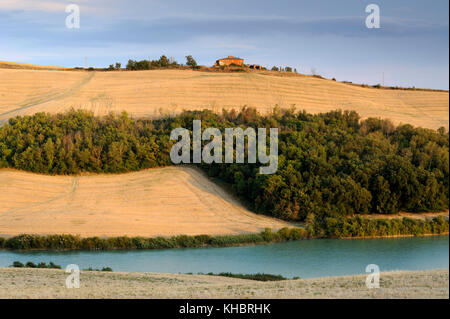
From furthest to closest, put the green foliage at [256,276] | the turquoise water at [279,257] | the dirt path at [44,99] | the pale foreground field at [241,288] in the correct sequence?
the dirt path at [44,99] → the turquoise water at [279,257] → the green foliage at [256,276] → the pale foreground field at [241,288]

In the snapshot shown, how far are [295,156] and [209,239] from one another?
8.29 metres

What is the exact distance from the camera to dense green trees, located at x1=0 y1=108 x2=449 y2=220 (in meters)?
21.2

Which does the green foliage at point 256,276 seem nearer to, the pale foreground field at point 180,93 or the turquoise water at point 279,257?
the turquoise water at point 279,257

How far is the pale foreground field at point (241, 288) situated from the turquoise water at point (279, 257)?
186 inches

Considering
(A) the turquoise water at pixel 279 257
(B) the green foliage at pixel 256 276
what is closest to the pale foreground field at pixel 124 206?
(A) the turquoise water at pixel 279 257

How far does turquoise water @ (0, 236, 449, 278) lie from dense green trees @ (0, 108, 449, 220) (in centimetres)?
152

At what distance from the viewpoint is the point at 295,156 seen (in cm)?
3419

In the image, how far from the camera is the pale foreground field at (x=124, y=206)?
30453 mm

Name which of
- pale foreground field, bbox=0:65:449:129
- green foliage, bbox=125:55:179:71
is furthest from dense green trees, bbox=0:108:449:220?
green foliage, bbox=125:55:179:71

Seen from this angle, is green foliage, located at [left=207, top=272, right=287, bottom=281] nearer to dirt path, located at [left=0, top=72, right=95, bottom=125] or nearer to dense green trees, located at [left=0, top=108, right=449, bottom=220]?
dense green trees, located at [left=0, top=108, right=449, bottom=220]

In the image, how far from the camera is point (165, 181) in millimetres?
39312

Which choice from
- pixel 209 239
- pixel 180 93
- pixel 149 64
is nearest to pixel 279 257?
pixel 209 239

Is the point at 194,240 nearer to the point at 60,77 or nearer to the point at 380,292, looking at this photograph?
the point at 380,292
